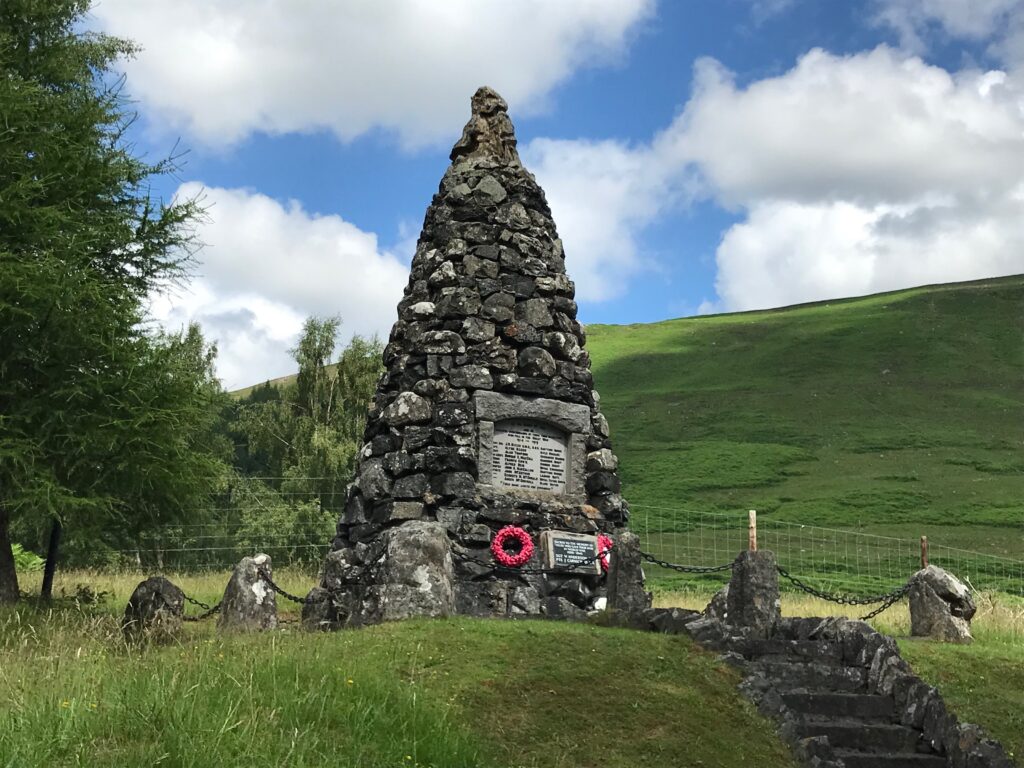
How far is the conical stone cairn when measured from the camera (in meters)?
16.7

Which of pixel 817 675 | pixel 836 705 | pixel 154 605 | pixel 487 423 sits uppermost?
pixel 487 423

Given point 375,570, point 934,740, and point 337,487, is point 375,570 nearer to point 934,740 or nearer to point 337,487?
point 934,740

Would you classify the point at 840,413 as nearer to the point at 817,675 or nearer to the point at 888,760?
the point at 817,675

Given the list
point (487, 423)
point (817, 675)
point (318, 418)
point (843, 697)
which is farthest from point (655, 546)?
point (843, 697)

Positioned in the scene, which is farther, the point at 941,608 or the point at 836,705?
the point at 941,608

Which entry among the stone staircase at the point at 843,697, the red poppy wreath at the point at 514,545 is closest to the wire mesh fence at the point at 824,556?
the red poppy wreath at the point at 514,545

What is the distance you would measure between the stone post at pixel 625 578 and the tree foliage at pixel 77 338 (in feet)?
23.0

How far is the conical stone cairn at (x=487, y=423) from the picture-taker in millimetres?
16688

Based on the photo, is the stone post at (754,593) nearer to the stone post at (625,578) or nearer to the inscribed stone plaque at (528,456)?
the stone post at (625,578)

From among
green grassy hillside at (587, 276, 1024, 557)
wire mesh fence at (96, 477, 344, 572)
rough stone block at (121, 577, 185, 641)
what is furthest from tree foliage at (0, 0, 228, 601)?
green grassy hillside at (587, 276, 1024, 557)

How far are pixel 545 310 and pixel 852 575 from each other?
893 inches

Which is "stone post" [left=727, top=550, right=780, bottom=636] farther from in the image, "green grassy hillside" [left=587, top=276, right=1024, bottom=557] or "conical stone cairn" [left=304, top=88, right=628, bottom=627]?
"green grassy hillside" [left=587, top=276, right=1024, bottom=557]

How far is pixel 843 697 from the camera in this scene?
11430mm

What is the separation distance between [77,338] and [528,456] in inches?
284
